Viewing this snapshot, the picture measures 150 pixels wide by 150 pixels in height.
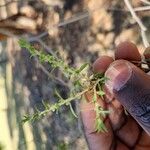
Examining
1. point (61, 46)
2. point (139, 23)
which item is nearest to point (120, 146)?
point (139, 23)

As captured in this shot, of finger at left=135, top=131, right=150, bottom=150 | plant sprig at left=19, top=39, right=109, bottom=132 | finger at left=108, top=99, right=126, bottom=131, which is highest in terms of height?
plant sprig at left=19, top=39, right=109, bottom=132

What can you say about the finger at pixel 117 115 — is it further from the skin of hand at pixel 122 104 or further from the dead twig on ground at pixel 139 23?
the dead twig on ground at pixel 139 23

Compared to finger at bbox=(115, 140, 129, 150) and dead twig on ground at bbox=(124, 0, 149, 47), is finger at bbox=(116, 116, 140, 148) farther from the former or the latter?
dead twig on ground at bbox=(124, 0, 149, 47)

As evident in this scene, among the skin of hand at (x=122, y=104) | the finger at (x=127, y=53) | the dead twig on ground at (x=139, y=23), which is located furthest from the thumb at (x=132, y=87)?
the dead twig on ground at (x=139, y=23)

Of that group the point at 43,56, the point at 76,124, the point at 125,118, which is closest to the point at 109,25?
the point at 76,124

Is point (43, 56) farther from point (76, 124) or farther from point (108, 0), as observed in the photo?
point (76, 124)

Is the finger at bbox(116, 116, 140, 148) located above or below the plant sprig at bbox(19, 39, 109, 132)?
below

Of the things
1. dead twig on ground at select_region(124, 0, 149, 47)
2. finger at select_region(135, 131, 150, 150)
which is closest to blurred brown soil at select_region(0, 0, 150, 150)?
dead twig on ground at select_region(124, 0, 149, 47)
